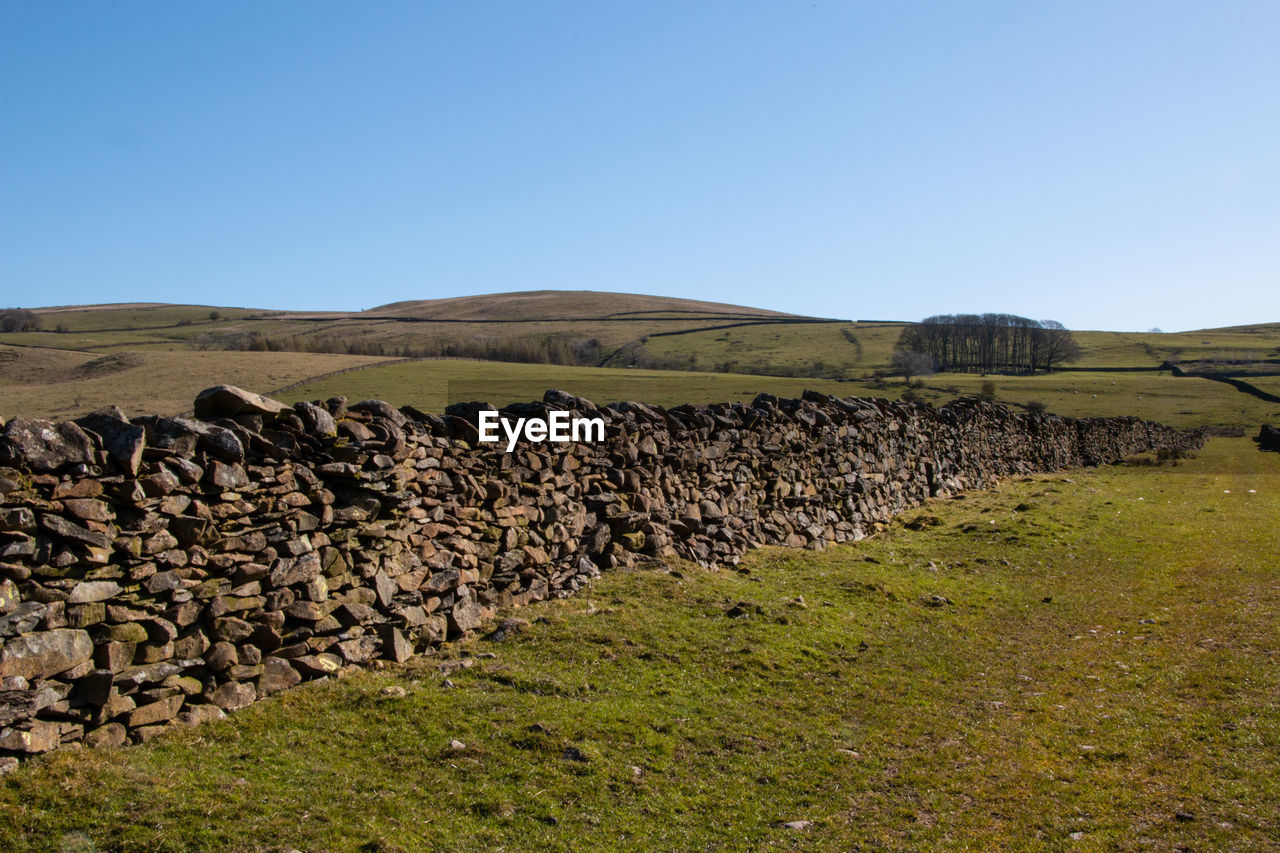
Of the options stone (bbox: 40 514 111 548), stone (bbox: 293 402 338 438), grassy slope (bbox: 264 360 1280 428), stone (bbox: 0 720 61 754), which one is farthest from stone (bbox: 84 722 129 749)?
grassy slope (bbox: 264 360 1280 428)

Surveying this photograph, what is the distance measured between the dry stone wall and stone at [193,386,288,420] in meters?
0.02

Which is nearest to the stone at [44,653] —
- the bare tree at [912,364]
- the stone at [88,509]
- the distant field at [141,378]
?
the stone at [88,509]

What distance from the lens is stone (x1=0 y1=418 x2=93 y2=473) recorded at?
5.53 m

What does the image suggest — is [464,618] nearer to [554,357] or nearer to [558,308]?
[554,357]

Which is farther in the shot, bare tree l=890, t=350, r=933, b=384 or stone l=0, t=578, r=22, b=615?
bare tree l=890, t=350, r=933, b=384

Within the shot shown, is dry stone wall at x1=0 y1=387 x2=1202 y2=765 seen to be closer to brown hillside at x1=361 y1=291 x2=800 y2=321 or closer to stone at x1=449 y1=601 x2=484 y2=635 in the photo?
stone at x1=449 y1=601 x2=484 y2=635

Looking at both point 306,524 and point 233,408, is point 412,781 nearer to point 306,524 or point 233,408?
point 306,524

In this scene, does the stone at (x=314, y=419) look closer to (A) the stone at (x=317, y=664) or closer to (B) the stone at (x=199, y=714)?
(A) the stone at (x=317, y=664)

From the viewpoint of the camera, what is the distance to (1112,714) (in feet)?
24.0

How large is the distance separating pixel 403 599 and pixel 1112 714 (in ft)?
21.5

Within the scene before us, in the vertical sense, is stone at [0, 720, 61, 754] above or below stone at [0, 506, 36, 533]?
below

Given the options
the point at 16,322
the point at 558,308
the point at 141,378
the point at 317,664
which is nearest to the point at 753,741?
the point at 317,664

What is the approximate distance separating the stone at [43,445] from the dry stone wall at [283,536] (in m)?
0.01

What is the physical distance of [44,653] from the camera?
5.47m
